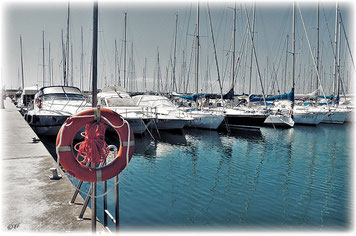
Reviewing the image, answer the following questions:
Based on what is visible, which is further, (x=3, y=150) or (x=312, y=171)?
(x=312, y=171)

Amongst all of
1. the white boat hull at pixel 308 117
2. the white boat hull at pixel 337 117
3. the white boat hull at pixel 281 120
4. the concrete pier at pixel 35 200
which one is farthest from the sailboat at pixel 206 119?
the concrete pier at pixel 35 200

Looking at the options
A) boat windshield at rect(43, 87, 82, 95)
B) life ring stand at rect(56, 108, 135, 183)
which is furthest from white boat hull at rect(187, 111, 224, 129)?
life ring stand at rect(56, 108, 135, 183)

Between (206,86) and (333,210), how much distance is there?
34.6 metres

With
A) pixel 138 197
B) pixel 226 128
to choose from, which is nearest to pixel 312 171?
pixel 138 197

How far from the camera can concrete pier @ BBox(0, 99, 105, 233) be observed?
4250mm

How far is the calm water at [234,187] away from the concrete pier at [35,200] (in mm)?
1766

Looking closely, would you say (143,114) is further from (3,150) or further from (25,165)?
(25,165)

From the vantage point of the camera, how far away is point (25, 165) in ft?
23.7

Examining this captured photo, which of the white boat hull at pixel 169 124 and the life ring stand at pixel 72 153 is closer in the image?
the life ring stand at pixel 72 153

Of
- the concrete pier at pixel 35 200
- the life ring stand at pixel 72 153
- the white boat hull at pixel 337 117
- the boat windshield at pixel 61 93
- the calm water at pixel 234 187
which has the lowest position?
the calm water at pixel 234 187

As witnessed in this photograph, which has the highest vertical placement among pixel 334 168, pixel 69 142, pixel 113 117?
pixel 113 117

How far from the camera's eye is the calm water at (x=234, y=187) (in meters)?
7.18

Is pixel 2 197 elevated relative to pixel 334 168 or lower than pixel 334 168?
elevated

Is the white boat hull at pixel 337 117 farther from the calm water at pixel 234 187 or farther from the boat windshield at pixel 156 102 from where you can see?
the boat windshield at pixel 156 102
